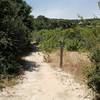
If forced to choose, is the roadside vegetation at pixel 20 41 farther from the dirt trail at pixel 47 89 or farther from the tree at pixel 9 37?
the dirt trail at pixel 47 89

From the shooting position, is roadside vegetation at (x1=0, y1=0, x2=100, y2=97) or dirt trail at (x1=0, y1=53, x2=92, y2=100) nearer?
roadside vegetation at (x1=0, y1=0, x2=100, y2=97)

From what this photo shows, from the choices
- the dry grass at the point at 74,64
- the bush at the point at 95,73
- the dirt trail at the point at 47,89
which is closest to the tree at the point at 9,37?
the dirt trail at the point at 47,89

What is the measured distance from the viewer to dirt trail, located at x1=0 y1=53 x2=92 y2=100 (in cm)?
1334

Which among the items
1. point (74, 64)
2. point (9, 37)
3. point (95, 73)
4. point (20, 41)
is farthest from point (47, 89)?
point (20, 41)

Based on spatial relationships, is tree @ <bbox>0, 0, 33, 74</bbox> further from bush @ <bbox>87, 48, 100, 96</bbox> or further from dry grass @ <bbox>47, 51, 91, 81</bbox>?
bush @ <bbox>87, 48, 100, 96</bbox>

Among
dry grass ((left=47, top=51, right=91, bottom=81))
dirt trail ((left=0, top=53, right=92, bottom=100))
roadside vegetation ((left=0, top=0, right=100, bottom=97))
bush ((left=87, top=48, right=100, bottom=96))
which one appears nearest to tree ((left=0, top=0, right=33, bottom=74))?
roadside vegetation ((left=0, top=0, right=100, bottom=97))

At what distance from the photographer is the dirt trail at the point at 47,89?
13.3 metres

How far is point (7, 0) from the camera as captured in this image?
20547mm

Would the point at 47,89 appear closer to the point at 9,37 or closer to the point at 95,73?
the point at 95,73

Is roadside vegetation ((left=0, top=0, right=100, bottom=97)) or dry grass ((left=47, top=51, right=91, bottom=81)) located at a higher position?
roadside vegetation ((left=0, top=0, right=100, bottom=97))

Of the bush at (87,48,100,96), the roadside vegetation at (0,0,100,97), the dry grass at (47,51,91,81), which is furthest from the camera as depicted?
the dry grass at (47,51,91,81)

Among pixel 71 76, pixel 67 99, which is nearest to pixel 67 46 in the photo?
pixel 71 76

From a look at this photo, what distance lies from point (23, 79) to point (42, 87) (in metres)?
2.13

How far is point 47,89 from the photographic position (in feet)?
47.8
